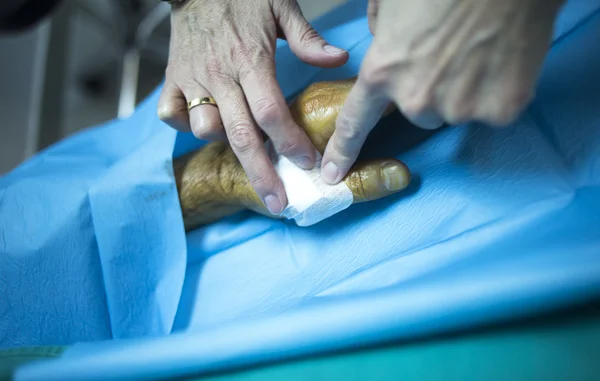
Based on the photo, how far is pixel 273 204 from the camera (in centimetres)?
67

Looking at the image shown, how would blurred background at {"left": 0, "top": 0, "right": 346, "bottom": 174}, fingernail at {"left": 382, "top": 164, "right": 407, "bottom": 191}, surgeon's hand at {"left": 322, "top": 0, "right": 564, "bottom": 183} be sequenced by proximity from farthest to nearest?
blurred background at {"left": 0, "top": 0, "right": 346, "bottom": 174}
fingernail at {"left": 382, "top": 164, "right": 407, "bottom": 191}
surgeon's hand at {"left": 322, "top": 0, "right": 564, "bottom": 183}

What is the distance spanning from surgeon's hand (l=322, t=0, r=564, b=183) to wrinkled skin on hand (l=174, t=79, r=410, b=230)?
0.56 feet

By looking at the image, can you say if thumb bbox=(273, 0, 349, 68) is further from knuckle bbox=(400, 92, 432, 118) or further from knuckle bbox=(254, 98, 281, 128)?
knuckle bbox=(400, 92, 432, 118)

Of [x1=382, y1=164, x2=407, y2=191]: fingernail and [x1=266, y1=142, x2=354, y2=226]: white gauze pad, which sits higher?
[x1=382, y1=164, x2=407, y2=191]: fingernail

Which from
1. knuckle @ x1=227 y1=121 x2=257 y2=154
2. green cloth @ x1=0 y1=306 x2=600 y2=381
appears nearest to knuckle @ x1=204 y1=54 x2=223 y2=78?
knuckle @ x1=227 y1=121 x2=257 y2=154

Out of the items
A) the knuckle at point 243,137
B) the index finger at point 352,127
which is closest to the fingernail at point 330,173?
the index finger at point 352,127

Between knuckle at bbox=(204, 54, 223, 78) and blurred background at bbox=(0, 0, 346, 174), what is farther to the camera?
blurred background at bbox=(0, 0, 346, 174)

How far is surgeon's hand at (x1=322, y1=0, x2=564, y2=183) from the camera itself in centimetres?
39

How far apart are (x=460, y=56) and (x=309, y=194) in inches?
12.0

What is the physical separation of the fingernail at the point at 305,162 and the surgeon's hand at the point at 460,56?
0.21 meters

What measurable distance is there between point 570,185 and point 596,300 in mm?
180

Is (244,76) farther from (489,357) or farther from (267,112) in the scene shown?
(489,357)

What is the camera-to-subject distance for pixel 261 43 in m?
0.73

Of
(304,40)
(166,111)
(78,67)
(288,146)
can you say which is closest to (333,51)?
→ (304,40)
